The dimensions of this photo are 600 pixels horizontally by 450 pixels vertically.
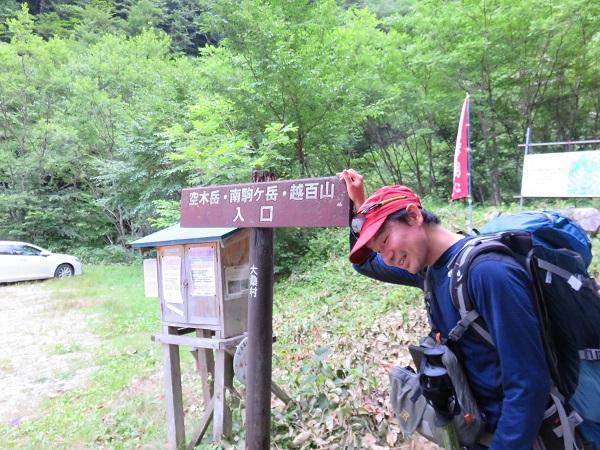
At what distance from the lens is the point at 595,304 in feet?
4.10

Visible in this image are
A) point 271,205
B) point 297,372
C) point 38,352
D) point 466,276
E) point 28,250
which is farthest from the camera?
point 28,250

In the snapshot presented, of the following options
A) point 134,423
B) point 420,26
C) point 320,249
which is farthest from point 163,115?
point 134,423

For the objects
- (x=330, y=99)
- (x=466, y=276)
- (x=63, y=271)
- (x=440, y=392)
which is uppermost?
(x=330, y=99)

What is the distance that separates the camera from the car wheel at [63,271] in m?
13.3

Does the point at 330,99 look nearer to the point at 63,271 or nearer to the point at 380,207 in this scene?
the point at 380,207

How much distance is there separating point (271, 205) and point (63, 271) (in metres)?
13.8

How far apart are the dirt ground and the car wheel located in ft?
10.4

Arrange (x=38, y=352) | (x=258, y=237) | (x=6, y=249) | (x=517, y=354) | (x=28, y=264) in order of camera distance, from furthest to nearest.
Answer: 1. (x=28, y=264)
2. (x=6, y=249)
3. (x=38, y=352)
4. (x=258, y=237)
5. (x=517, y=354)

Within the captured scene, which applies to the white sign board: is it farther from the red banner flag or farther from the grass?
the red banner flag

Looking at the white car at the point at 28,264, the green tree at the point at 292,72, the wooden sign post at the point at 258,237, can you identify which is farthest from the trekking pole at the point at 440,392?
the white car at the point at 28,264

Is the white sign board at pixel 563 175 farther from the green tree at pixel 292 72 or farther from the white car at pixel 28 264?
the white car at pixel 28 264

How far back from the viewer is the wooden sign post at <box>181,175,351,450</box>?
7.63 feet

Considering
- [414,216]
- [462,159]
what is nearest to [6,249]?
[462,159]

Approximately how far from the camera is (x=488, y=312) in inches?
48.8
